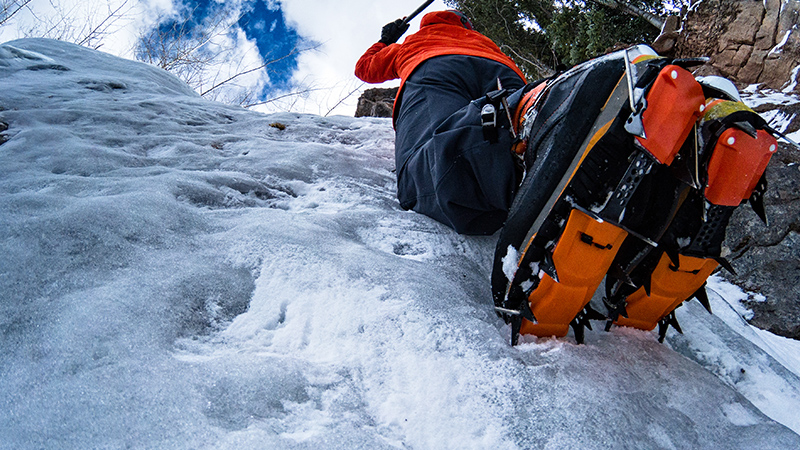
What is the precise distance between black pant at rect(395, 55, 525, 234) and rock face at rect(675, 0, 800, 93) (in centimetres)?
339

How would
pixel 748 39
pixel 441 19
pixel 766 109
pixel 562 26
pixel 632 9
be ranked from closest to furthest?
pixel 441 19, pixel 766 109, pixel 748 39, pixel 632 9, pixel 562 26

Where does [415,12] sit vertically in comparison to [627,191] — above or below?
above

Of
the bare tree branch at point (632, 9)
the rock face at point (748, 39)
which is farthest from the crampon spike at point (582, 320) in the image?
the bare tree branch at point (632, 9)

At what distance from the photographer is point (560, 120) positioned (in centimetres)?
90

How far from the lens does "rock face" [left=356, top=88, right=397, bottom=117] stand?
16.5 ft

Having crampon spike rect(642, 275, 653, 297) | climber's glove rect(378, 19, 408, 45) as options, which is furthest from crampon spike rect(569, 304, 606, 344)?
climber's glove rect(378, 19, 408, 45)

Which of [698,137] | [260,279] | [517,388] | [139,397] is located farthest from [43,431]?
[698,137]

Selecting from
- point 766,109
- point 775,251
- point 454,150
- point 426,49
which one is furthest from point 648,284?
point 766,109

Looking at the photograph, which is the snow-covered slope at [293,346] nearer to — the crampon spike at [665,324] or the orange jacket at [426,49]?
the crampon spike at [665,324]

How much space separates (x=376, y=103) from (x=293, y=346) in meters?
4.70

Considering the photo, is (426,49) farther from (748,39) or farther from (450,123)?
(748,39)

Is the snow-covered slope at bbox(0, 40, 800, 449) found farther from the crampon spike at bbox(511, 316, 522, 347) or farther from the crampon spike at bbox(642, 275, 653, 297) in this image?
the crampon spike at bbox(642, 275, 653, 297)

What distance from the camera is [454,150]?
118 centimetres

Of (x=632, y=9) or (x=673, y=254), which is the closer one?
(x=673, y=254)
